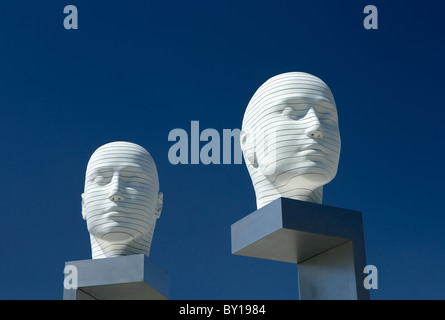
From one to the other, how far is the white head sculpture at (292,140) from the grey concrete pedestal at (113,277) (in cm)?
185

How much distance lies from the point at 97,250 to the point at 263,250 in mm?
2639

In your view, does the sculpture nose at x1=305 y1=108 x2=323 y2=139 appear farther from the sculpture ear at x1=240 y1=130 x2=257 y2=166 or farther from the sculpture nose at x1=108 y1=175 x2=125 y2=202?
the sculpture nose at x1=108 y1=175 x2=125 y2=202

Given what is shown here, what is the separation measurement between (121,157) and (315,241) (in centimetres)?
310

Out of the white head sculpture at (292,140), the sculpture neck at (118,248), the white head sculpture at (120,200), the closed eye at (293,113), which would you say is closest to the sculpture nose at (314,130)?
the white head sculpture at (292,140)

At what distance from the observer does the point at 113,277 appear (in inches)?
360

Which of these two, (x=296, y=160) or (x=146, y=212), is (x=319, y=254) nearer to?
(x=296, y=160)

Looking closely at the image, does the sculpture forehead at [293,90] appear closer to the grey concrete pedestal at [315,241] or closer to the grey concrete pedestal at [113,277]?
the grey concrete pedestal at [315,241]

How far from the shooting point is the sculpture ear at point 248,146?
29.2 feet

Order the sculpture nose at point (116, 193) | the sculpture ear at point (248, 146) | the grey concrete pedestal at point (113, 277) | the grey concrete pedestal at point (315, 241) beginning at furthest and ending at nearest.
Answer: the sculpture nose at point (116, 193)
the grey concrete pedestal at point (113, 277)
the sculpture ear at point (248, 146)
the grey concrete pedestal at point (315, 241)

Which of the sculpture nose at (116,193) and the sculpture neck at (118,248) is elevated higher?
the sculpture nose at (116,193)

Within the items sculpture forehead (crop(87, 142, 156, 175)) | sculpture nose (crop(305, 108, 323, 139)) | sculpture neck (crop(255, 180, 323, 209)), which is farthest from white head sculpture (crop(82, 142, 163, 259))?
sculpture nose (crop(305, 108, 323, 139))

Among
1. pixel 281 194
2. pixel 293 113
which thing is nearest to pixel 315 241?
pixel 281 194

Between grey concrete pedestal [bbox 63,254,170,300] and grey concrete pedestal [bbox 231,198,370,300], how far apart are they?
52.4 inches

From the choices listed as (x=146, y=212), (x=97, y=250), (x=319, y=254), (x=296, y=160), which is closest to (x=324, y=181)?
(x=296, y=160)
